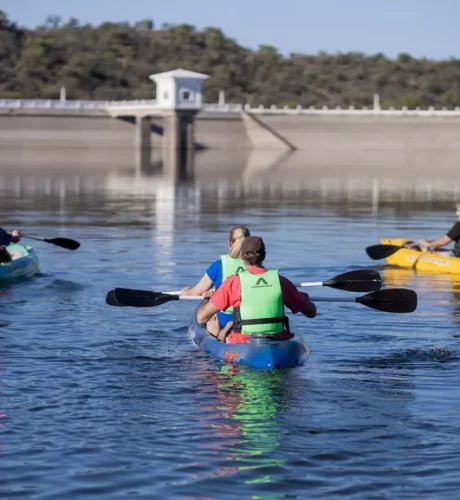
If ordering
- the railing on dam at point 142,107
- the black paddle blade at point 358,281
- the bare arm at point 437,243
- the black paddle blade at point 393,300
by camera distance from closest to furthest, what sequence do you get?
1. the black paddle blade at point 393,300
2. the black paddle blade at point 358,281
3. the bare arm at point 437,243
4. the railing on dam at point 142,107

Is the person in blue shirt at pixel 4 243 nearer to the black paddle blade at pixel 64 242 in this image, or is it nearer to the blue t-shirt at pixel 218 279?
the black paddle blade at pixel 64 242

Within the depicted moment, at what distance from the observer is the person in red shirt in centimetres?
1197

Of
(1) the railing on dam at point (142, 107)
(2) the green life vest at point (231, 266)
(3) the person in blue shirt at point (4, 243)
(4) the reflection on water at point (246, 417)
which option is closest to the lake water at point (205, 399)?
(4) the reflection on water at point (246, 417)

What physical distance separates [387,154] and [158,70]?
41.5 metres

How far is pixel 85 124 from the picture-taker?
99.1 m

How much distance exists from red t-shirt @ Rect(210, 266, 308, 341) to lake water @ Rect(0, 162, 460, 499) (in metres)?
0.61

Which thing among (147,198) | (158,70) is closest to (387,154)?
(158,70)

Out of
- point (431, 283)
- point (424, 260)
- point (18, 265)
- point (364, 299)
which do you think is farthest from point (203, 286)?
point (424, 260)

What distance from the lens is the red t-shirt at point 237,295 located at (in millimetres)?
12164

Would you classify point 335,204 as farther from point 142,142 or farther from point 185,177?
point 142,142

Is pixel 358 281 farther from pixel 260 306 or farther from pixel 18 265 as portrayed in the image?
→ pixel 18 265

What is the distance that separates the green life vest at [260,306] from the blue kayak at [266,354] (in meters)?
0.13

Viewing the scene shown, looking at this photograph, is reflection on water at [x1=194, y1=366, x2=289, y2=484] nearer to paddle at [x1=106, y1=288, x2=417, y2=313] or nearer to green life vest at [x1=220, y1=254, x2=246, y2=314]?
green life vest at [x1=220, y1=254, x2=246, y2=314]

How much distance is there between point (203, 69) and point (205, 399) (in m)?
127
